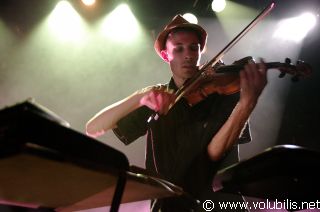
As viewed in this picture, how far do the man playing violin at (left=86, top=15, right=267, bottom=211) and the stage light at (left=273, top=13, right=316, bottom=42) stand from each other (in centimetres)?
247

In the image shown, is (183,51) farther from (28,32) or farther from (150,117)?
(28,32)

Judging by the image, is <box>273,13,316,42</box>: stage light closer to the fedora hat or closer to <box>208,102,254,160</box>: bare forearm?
the fedora hat

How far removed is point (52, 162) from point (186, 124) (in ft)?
4.16

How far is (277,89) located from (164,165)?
3.38 metres

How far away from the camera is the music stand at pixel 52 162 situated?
825 mm

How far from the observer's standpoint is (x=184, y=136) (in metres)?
2.01

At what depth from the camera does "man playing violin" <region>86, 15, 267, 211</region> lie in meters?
1.87

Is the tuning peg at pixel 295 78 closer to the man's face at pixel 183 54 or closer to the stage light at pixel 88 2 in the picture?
the man's face at pixel 183 54

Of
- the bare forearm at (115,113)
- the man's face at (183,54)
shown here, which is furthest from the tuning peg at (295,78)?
the bare forearm at (115,113)

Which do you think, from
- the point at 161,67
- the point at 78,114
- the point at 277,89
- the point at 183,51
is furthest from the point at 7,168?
the point at 277,89

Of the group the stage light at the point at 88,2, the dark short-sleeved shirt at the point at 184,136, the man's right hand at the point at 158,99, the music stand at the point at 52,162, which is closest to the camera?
the music stand at the point at 52,162

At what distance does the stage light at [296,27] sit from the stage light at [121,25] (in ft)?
6.18

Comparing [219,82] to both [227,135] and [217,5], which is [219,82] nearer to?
[227,135]

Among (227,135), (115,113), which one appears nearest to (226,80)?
(227,135)
